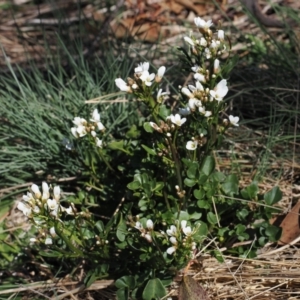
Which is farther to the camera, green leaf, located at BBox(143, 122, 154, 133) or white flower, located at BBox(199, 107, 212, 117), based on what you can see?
green leaf, located at BBox(143, 122, 154, 133)

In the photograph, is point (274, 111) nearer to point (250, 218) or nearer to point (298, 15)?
point (250, 218)

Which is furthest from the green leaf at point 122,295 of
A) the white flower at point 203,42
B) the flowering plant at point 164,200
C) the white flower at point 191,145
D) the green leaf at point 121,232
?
the white flower at point 203,42

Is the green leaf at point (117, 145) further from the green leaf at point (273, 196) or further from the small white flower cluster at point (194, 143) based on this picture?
the green leaf at point (273, 196)

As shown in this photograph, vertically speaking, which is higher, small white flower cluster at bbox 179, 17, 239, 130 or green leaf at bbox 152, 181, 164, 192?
small white flower cluster at bbox 179, 17, 239, 130

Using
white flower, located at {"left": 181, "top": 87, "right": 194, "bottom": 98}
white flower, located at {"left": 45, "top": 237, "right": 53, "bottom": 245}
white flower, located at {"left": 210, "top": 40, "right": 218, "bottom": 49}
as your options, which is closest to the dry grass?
white flower, located at {"left": 45, "top": 237, "right": 53, "bottom": 245}

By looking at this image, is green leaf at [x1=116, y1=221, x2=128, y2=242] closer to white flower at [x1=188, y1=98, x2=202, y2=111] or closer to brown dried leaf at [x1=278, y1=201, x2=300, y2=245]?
white flower at [x1=188, y1=98, x2=202, y2=111]

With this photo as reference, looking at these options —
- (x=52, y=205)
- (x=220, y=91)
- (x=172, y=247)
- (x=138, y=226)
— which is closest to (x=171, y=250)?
(x=172, y=247)

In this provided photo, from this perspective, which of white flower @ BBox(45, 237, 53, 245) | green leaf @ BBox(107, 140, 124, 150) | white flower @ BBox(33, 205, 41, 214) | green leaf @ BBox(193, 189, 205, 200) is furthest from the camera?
green leaf @ BBox(107, 140, 124, 150)
